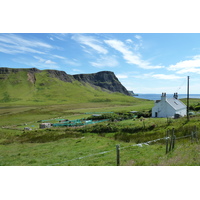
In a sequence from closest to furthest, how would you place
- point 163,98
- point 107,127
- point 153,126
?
point 153,126, point 107,127, point 163,98

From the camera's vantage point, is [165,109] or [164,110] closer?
[165,109]

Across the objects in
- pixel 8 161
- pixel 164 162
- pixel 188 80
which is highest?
pixel 188 80

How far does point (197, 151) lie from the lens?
12.2 meters

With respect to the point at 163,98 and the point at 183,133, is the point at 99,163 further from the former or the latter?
the point at 163,98

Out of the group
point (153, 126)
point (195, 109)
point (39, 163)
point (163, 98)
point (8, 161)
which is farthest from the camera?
point (195, 109)

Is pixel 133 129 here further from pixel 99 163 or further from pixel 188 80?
pixel 99 163

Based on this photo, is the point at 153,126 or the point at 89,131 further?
the point at 89,131

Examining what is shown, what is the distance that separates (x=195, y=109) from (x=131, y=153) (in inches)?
2055

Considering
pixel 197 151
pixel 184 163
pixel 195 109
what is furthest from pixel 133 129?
pixel 195 109

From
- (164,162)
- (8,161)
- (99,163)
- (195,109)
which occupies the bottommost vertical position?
(8,161)

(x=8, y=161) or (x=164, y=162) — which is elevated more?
(x=164, y=162)

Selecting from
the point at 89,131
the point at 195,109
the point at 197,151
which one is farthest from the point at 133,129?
the point at 195,109

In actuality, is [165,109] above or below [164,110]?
above

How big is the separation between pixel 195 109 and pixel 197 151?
52.2 metres
